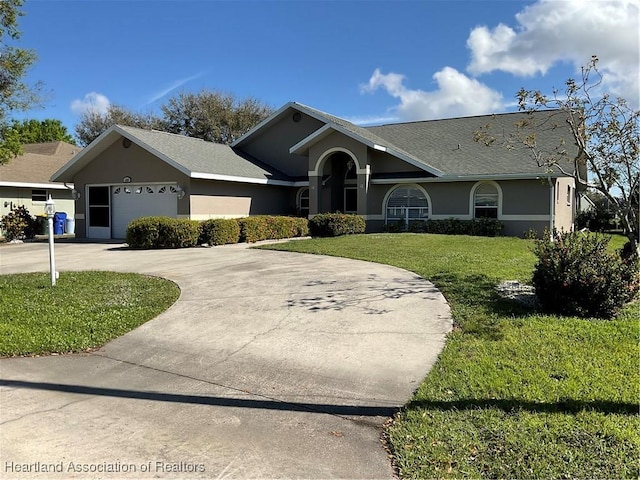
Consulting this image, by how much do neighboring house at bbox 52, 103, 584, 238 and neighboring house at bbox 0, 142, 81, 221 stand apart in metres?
3.37

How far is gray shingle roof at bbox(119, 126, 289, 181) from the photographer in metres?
19.4

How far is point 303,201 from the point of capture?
25531 millimetres

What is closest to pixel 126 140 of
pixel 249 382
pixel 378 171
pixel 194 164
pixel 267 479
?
pixel 194 164

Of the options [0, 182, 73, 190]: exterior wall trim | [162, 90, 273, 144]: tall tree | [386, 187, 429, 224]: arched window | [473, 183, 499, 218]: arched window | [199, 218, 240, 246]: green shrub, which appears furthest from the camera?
[162, 90, 273, 144]: tall tree

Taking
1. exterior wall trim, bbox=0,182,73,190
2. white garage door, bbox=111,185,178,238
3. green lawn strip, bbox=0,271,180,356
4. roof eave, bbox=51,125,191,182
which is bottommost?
green lawn strip, bbox=0,271,180,356

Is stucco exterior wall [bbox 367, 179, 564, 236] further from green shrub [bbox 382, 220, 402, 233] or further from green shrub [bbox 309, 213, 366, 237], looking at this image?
green shrub [bbox 309, 213, 366, 237]

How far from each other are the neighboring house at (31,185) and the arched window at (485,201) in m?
18.9

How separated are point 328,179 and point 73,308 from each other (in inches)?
677

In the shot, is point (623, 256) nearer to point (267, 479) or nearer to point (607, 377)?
point (607, 377)

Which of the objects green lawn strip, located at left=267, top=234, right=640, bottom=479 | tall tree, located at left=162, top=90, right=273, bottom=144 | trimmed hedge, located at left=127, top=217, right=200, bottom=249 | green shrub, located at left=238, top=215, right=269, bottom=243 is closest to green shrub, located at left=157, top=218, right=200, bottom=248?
trimmed hedge, located at left=127, top=217, right=200, bottom=249

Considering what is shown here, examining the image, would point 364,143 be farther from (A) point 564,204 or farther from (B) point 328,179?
(A) point 564,204

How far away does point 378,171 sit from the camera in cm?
2250

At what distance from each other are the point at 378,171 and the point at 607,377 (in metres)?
18.4

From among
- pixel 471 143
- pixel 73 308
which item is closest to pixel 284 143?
pixel 471 143
